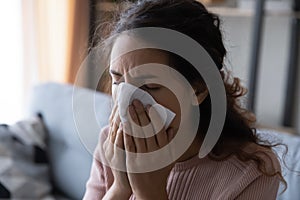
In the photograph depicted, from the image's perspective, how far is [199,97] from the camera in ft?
2.98

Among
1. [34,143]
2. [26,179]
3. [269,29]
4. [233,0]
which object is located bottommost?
[26,179]

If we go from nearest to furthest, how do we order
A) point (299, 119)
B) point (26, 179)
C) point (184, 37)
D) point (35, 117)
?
1. point (184, 37)
2. point (26, 179)
3. point (35, 117)
4. point (299, 119)

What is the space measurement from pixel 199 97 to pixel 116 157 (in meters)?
0.21

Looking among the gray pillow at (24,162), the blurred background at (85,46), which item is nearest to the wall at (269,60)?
the blurred background at (85,46)

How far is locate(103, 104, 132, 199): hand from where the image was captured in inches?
34.9

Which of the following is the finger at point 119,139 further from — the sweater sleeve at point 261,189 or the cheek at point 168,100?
the sweater sleeve at point 261,189

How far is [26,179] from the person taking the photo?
166 cm

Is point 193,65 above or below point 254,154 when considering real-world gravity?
above

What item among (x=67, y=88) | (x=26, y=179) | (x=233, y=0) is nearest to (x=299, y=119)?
(x=233, y=0)

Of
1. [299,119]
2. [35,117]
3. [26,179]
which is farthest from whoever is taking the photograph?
[299,119]

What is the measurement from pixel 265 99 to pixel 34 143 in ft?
4.33

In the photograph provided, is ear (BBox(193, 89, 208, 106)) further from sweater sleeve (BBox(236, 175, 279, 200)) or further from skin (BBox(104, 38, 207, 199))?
sweater sleeve (BBox(236, 175, 279, 200))

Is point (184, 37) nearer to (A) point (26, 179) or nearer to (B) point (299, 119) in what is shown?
(A) point (26, 179)

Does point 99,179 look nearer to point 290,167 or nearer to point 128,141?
point 128,141
